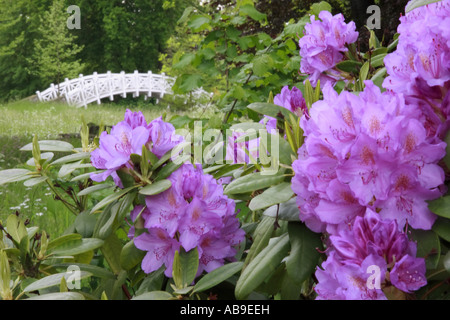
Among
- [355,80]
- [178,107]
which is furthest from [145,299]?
[178,107]

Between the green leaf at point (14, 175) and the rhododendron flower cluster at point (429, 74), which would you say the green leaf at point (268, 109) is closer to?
the rhododendron flower cluster at point (429, 74)

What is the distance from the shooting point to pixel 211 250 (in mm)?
1149

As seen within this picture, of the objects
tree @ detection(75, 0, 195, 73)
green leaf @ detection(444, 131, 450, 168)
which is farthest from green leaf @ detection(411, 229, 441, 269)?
tree @ detection(75, 0, 195, 73)

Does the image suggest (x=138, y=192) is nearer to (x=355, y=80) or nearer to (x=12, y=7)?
(x=355, y=80)

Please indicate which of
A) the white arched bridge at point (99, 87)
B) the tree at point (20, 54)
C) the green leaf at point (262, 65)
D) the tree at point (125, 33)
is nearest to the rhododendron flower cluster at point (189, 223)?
the green leaf at point (262, 65)

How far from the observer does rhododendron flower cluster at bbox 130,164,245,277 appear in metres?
1.09

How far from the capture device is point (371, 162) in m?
0.79

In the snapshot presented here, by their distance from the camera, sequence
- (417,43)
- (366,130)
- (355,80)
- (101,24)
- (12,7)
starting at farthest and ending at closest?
1. (101,24)
2. (12,7)
3. (355,80)
4. (417,43)
5. (366,130)

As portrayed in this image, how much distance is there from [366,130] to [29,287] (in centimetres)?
76

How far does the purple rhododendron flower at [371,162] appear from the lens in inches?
31.1

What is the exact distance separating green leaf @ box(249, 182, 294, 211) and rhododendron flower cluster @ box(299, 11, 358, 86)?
2.03 feet

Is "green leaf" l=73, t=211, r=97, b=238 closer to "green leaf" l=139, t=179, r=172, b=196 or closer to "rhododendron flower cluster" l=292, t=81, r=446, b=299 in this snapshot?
"green leaf" l=139, t=179, r=172, b=196

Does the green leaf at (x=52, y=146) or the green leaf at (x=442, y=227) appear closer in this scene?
the green leaf at (x=442, y=227)

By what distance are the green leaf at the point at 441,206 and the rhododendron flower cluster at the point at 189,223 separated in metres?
0.47
